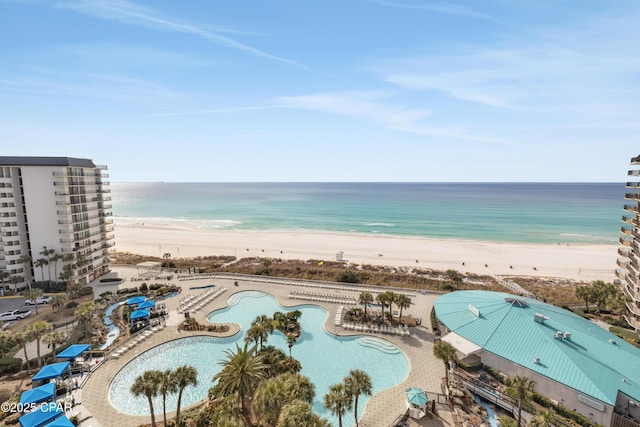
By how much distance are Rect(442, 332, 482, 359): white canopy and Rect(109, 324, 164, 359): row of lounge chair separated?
97.7ft

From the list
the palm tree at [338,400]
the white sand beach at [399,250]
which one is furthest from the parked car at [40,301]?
the palm tree at [338,400]

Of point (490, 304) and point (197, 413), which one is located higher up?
point (490, 304)

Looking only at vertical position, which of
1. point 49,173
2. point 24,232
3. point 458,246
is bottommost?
point 458,246

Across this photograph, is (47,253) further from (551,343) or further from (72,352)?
(551,343)

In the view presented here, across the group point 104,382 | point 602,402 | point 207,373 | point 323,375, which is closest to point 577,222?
point 602,402

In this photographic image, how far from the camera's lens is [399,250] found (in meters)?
76.5

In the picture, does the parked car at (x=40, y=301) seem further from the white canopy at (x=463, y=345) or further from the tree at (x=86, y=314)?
the white canopy at (x=463, y=345)

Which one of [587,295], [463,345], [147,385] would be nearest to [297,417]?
[147,385]

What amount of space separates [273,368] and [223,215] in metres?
128

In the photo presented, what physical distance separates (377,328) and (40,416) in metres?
27.5

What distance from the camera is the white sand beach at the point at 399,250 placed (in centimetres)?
6412

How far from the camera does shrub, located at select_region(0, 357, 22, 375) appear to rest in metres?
25.0

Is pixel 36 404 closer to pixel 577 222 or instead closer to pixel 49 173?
pixel 49 173

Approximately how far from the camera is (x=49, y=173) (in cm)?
4431
